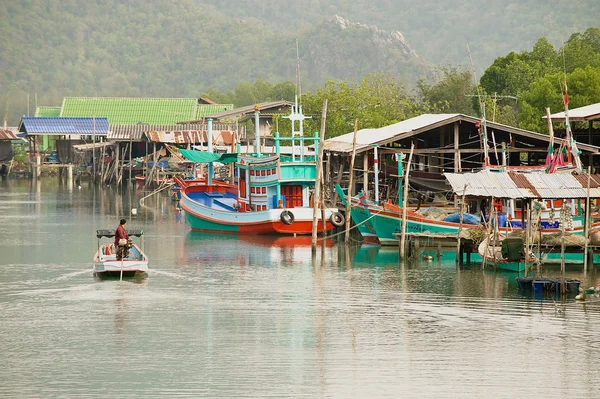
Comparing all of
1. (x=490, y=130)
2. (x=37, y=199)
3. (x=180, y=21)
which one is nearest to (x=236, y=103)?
(x=180, y=21)

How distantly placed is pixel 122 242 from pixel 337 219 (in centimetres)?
1256

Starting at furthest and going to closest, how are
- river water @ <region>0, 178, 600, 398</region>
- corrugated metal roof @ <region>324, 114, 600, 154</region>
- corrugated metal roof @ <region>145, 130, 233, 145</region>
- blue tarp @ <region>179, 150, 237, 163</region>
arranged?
corrugated metal roof @ <region>145, 130, 233, 145</region> < blue tarp @ <region>179, 150, 237, 163</region> < corrugated metal roof @ <region>324, 114, 600, 154</region> < river water @ <region>0, 178, 600, 398</region>

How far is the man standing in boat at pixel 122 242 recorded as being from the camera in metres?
28.5

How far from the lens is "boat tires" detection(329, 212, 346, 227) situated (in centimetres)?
3906

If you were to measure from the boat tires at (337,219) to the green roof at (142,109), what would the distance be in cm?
4947

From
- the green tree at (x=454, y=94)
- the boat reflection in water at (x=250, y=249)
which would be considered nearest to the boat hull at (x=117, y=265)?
the boat reflection in water at (x=250, y=249)

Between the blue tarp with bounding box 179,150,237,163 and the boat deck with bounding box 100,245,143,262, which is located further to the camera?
the blue tarp with bounding box 179,150,237,163

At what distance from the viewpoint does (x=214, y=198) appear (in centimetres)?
4578

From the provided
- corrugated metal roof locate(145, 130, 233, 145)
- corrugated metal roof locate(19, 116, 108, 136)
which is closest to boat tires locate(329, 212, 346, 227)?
corrugated metal roof locate(145, 130, 233, 145)

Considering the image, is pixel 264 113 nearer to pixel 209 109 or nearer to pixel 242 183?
pixel 209 109

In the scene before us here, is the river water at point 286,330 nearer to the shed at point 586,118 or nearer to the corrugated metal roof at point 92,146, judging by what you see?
Answer: the shed at point 586,118

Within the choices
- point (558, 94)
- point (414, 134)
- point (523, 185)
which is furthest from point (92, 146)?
point (523, 185)

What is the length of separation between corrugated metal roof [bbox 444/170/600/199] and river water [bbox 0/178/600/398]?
2.37 meters

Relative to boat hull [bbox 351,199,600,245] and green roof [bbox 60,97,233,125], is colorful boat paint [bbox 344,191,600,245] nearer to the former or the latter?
boat hull [bbox 351,199,600,245]
